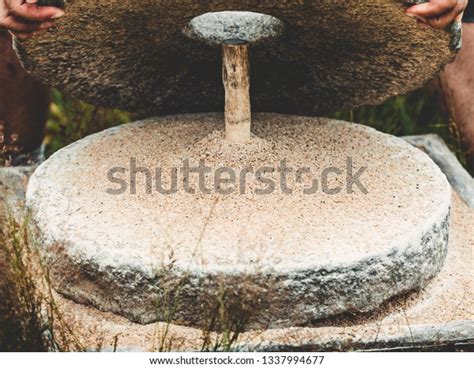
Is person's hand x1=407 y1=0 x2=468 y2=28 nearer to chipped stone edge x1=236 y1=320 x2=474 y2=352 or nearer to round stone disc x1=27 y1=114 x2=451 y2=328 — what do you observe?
round stone disc x1=27 y1=114 x2=451 y2=328

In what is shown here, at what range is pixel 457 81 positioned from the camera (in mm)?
4035

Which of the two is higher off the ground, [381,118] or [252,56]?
[252,56]

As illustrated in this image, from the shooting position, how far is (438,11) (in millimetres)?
2633

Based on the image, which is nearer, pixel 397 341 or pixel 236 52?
pixel 397 341

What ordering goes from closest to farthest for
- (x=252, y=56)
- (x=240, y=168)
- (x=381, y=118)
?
1. (x=240, y=168)
2. (x=252, y=56)
3. (x=381, y=118)

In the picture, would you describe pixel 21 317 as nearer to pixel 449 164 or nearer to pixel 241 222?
pixel 241 222

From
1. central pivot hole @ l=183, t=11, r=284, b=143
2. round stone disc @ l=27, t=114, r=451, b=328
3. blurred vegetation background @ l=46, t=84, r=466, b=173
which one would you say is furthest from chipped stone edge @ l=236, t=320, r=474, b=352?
blurred vegetation background @ l=46, t=84, r=466, b=173

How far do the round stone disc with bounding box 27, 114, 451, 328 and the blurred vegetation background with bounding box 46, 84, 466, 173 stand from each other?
0.90 meters

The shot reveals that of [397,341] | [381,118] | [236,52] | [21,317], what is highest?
[236,52]

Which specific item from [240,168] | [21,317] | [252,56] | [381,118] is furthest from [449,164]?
[21,317]

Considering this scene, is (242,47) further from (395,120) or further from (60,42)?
(395,120)

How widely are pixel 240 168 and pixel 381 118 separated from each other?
6.12ft
